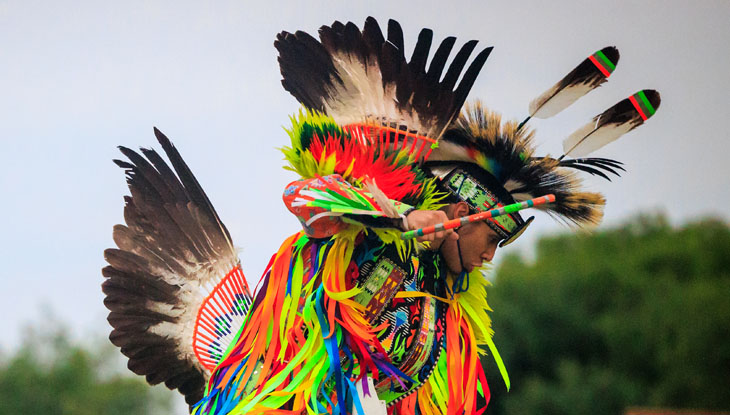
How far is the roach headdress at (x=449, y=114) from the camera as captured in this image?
2.60 metres

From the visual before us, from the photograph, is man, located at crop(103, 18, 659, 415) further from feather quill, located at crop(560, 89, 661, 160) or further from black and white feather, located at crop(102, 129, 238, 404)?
black and white feather, located at crop(102, 129, 238, 404)

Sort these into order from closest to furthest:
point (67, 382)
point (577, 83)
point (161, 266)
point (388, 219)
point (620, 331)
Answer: point (388, 219), point (577, 83), point (161, 266), point (620, 331), point (67, 382)

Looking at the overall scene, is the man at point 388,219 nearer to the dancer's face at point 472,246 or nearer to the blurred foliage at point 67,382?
the dancer's face at point 472,246

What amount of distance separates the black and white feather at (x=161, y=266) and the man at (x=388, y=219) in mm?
382

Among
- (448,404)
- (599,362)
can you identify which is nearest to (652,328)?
(599,362)

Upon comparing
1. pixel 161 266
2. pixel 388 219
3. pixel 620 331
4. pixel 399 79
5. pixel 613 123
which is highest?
pixel 620 331

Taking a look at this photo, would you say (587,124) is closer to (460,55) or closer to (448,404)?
(460,55)

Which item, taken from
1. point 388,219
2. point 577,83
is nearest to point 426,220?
point 388,219

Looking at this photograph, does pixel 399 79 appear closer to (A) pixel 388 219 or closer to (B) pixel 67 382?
(A) pixel 388 219

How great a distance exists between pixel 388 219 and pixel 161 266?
1.15 m

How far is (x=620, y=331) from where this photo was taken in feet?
54.2

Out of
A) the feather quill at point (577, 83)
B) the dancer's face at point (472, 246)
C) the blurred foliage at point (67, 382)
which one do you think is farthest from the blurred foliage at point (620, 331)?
the feather quill at point (577, 83)

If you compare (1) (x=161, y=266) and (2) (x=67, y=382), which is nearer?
(1) (x=161, y=266)

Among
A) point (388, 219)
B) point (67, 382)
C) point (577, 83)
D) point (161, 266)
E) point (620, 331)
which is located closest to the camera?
point (388, 219)
